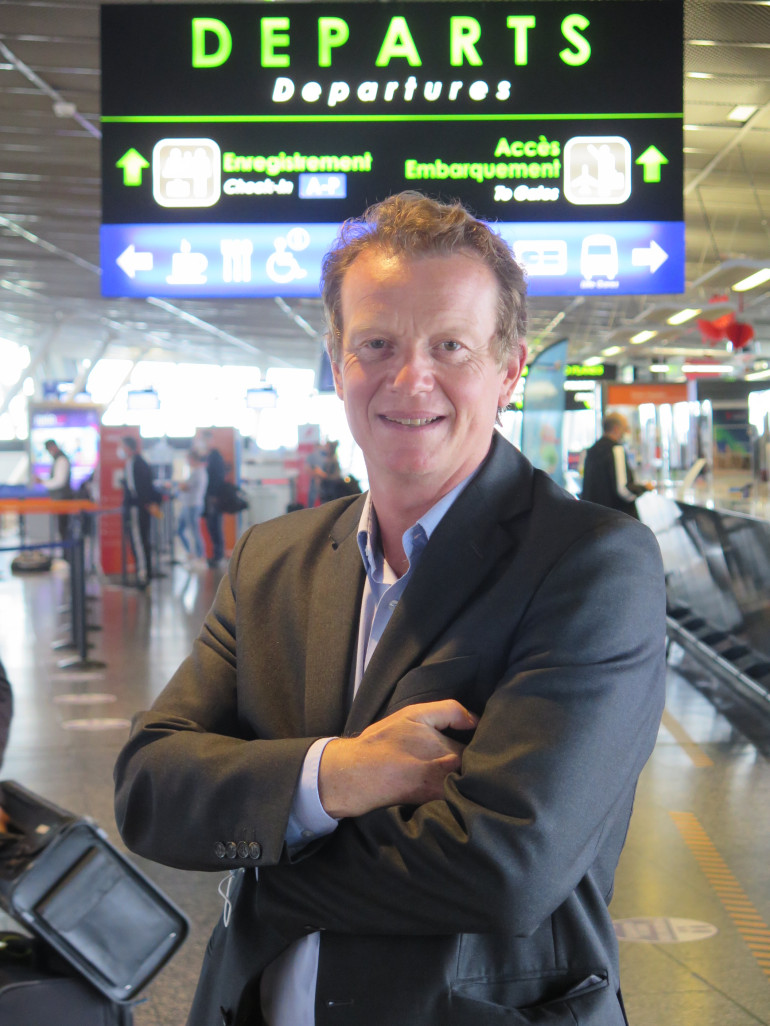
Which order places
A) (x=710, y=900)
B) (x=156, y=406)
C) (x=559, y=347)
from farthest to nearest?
(x=156, y=406), (x=559, y=347), (x=710, y=900)

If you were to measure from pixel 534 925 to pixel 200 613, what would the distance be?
9.53 meters

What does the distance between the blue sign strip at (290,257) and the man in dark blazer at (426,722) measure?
311 cm

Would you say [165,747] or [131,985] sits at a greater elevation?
[165,747]

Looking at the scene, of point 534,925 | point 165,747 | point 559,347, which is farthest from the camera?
→ point 559,347

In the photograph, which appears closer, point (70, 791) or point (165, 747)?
point (165, 747)

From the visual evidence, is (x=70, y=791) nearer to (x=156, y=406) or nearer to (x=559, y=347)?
(x=559, y=347)

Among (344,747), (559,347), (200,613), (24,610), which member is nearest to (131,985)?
(344,747)

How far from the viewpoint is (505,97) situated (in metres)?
4.32

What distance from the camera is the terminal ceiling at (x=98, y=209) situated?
963 centimetres

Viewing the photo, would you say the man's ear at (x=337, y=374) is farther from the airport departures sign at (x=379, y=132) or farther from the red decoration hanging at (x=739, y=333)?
the red decoration hanging at (x=739, y=333)

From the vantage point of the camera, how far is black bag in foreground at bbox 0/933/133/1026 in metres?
1.34

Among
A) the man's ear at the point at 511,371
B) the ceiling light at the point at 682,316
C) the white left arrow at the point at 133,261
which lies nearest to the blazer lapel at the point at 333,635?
the man's ear at the point at 511,371

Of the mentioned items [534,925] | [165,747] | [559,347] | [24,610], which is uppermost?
[559,347]

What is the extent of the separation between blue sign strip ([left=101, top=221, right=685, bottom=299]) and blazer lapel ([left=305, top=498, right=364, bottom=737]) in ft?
10.2
